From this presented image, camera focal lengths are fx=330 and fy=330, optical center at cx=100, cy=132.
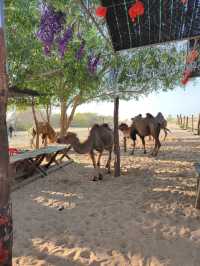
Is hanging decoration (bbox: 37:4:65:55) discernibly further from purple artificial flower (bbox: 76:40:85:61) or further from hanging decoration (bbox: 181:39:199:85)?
hanging decoration (bbox: 181:39:199:85)

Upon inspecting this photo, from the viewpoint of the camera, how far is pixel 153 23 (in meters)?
5.73

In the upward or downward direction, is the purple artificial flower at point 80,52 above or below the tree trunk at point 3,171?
above

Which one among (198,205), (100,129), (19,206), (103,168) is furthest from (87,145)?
(198,205)

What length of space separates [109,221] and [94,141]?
3689 millimetres

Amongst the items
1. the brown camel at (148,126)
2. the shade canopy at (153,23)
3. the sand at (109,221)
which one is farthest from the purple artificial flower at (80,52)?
the brown camel at (148,126)

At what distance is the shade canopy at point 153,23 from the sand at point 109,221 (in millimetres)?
3152

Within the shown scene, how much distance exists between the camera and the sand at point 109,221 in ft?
13.6

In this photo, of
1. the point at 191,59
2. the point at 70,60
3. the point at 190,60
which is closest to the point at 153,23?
the point at 191,59

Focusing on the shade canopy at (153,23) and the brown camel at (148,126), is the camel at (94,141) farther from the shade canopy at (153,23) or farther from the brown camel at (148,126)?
the brown camel at (148,126)

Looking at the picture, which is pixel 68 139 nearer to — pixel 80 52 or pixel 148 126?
pixel 80 52

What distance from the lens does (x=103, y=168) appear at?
10312 mm

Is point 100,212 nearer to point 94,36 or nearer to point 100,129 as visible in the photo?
point 100,129

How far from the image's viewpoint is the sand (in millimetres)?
4145

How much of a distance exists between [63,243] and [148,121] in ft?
28.7
